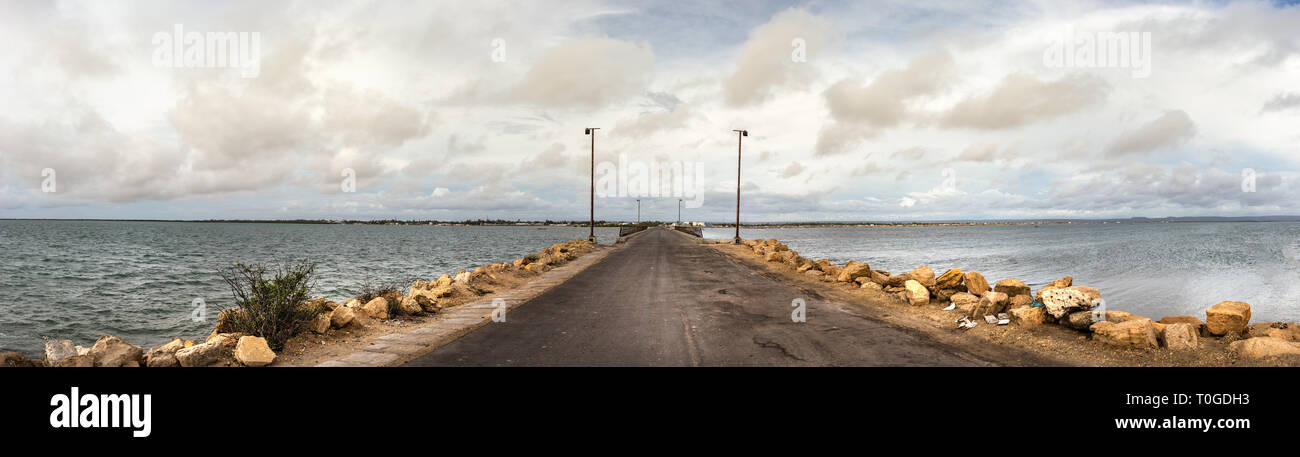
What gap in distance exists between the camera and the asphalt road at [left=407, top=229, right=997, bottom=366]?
21.4 feet

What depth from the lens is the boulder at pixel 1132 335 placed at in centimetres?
681

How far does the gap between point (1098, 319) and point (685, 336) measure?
5.80 meters

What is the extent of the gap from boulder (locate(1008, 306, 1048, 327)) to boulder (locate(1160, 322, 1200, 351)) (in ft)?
5.08

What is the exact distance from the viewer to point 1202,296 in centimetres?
1936

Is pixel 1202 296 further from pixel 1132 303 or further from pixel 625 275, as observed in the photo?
pixel 625 275

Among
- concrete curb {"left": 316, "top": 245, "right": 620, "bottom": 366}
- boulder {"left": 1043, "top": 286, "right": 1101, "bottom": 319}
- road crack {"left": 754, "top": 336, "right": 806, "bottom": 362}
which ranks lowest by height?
concrete curb {"left": 316, "top": 245, "right": 620, "bottom": 366}

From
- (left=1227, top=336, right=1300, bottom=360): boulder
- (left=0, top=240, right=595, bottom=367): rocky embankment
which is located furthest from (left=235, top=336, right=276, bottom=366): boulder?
(left=1227, top=336, right=1300, bottom=360): boulder

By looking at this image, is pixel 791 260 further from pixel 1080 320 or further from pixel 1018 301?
pixel 1080 320

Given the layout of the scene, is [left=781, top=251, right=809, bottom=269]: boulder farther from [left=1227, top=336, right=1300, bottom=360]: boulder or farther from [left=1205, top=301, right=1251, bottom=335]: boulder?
[left=1227, top=336, right=1300, bottom=360]: boulder

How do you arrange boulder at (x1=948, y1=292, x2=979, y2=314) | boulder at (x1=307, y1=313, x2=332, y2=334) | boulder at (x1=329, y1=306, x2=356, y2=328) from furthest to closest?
boulder at (x1=948, y1=292, x2=979, y2=314) < boulder at (x1=329, y1=306, x2=356, y2=328) < boulder at (x1=307, y1=313, x2=332, y2=334)

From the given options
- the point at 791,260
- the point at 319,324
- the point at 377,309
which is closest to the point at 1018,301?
the point at 377,309

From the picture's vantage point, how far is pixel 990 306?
9016 mm

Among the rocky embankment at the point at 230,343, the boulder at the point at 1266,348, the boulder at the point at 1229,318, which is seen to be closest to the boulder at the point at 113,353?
the rocky embankment at the point at 230,343

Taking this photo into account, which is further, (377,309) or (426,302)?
(426,302)
